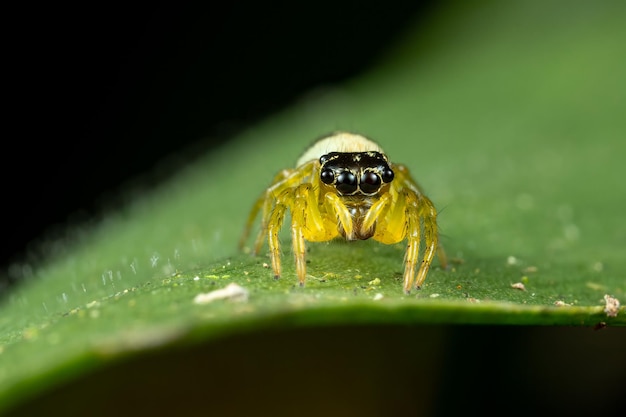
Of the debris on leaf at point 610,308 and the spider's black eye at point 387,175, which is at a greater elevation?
the spider's black eye at point 387,175

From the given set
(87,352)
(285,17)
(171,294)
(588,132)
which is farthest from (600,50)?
(87,352)

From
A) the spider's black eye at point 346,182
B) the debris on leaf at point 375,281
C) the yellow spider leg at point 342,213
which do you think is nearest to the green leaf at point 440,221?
the debris on leaf at point 375,281

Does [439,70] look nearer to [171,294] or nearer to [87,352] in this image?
[171,294]

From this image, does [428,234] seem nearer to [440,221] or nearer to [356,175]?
[356,175]

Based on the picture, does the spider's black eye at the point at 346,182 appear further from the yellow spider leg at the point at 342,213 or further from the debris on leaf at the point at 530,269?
the debris on leaf at the point at 530,269

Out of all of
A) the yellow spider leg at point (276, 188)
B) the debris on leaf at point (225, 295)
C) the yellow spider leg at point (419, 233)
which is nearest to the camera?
the debris on leaf at point (225, 295)

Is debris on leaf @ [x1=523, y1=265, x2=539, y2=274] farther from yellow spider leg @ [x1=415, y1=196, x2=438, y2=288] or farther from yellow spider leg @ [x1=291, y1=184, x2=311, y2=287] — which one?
yellow spider leg @ [x1=291, y1=184, x2=311, y2=287]
